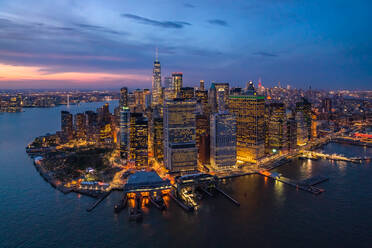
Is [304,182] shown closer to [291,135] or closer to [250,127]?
[250,127]

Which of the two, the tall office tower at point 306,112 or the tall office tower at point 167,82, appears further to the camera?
the tall office tower at point 167,82

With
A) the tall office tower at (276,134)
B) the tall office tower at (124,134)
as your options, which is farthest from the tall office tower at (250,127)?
the tall office tower at (124,134)

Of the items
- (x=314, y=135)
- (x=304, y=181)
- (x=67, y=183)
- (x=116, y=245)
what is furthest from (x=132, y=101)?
(x=116, y=245)

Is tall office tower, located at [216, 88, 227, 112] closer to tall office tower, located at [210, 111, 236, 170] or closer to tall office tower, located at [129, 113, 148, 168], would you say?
tall office tower, located at [210, 111, 236, 170]

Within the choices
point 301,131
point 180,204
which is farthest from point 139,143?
point 301,131

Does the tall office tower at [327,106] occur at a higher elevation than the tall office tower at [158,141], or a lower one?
higher

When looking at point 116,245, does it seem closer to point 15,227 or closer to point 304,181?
point 15,227

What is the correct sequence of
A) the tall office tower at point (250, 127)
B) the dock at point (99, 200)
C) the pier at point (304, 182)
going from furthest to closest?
1. the tall office tower at point (250, 127)
2. the pier at point (304, 182)
3. the dock at point (99, 200)

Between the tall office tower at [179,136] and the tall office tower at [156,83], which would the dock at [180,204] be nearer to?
the tall office tower at [179,136]
